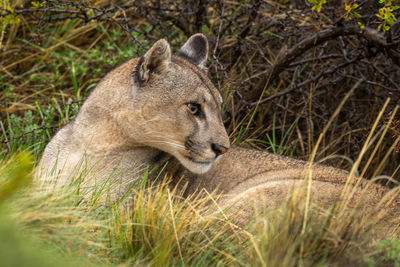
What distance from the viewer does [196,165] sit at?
467 centimetres

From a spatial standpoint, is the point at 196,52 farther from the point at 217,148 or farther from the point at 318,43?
the point at 318,43

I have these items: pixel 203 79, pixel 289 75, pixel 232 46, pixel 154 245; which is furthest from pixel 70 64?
pixel 154 245

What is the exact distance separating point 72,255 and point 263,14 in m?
5.27

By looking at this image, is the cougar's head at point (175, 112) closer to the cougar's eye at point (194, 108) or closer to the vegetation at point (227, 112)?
the cougar's eye at point (194, 108)

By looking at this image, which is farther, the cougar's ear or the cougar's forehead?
the cougar's ear

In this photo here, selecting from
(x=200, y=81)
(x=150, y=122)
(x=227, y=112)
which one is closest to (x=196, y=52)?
(x=200, y=81)

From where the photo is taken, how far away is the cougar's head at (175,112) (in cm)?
464

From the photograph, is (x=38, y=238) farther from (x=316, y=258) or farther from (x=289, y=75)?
(x=289, y=75)

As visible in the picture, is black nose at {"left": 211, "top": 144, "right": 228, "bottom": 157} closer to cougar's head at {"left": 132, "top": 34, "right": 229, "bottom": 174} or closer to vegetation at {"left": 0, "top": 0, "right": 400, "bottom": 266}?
cougar's head at {"left": 132, "top": 34, "right": 229, "bottom": 174}

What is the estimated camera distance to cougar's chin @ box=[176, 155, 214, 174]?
467cm

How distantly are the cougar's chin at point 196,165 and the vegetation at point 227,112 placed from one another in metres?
0.25

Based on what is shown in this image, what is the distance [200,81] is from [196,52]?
74 centimetres

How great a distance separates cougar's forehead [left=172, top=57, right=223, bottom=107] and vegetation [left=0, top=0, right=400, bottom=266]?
867 millimetres

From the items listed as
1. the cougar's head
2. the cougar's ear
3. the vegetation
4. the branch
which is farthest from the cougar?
the branch
